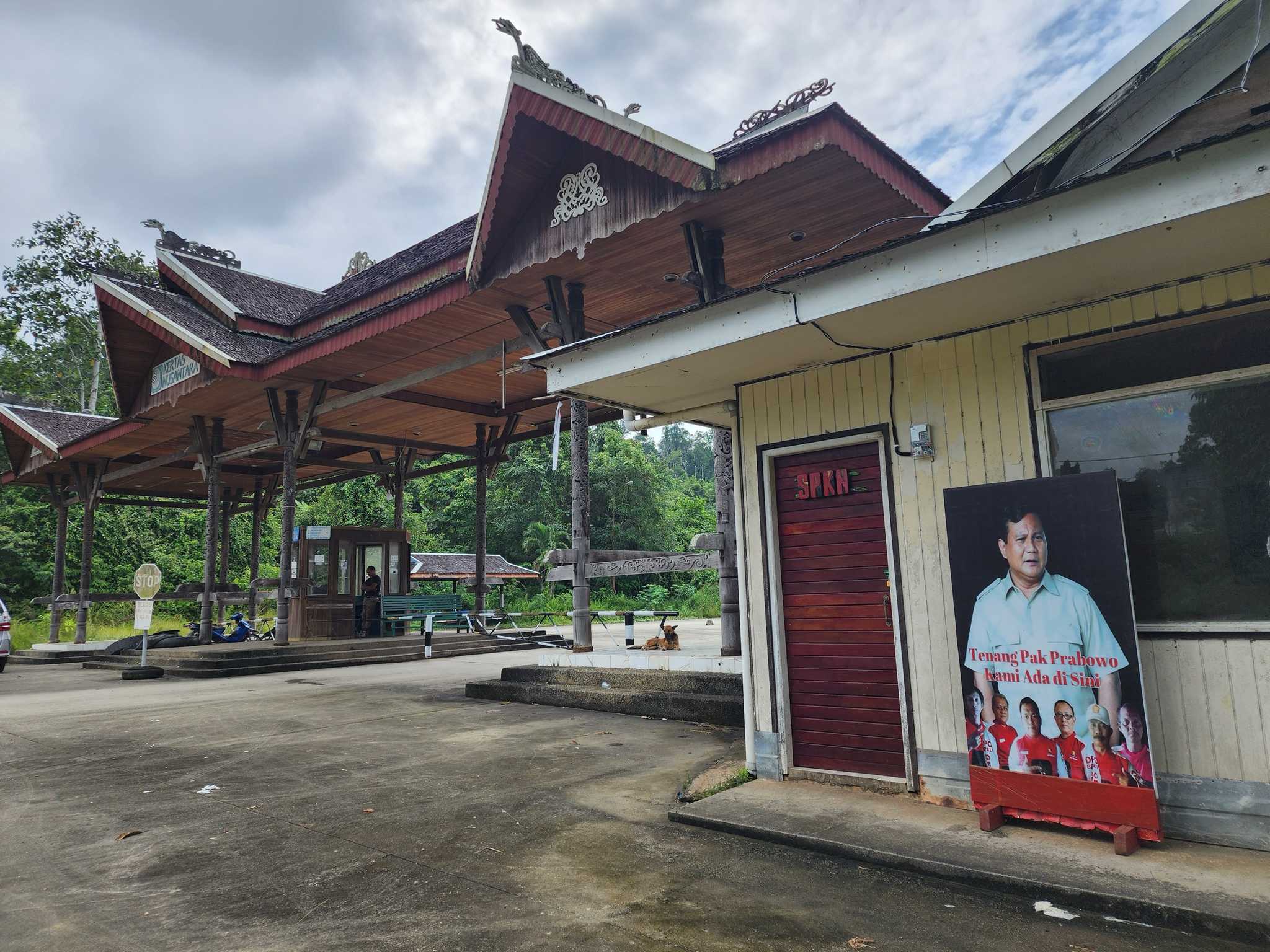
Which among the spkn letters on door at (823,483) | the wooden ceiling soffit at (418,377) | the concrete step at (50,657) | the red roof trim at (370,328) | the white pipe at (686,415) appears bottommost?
the concrete step at (50,657)

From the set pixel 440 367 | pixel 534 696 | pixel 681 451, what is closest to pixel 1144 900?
pixel 534 696

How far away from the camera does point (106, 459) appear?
18.7m

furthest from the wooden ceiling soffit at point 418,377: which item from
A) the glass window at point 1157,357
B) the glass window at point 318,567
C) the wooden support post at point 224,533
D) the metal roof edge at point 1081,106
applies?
the wooden support post at point 224,533

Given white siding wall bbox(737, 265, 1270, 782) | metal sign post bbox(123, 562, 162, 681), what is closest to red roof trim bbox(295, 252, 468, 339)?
metal sign post bbox(123, 562, 162, 681)

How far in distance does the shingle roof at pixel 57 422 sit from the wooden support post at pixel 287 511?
670 centimetres

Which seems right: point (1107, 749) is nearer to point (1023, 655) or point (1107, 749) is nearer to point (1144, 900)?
point (1023, 655)

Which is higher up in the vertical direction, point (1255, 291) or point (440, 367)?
point (440, 367)

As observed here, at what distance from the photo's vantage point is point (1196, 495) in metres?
3.66

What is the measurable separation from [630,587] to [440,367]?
98.9ft

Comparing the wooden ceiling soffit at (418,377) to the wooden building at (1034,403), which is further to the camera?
the wooden ceiling soffit at (418,377)

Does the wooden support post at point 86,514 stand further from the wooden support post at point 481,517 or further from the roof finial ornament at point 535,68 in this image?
the roof finial ornament at point 535,68

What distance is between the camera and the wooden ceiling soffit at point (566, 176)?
637 cm

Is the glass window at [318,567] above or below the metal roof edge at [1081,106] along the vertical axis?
below

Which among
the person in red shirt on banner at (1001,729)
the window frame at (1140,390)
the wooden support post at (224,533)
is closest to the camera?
the window frame at (1140,390)
